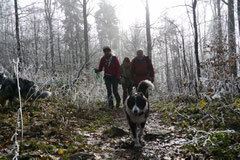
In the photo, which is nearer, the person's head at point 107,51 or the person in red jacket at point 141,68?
the person in red jacket at point 141,68

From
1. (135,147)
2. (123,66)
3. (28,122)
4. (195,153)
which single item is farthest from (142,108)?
(123,66)

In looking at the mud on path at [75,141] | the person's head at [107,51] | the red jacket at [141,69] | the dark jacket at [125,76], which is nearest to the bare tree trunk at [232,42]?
the red jacket at [141,69]

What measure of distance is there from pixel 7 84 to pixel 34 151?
9.88 ft

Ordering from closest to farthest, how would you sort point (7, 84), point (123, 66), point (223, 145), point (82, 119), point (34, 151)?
point (223, 145) < point (34, 151) < point (7, 84) < point (82, 119) < point (123, 66)

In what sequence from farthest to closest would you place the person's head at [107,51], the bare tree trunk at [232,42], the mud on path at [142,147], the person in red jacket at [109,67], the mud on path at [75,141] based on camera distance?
the person in red jacket at [109,67] < the person's head at [107,51] < the bare tree trunk at [232,42] < the mud on path at [142,147] < the mud on path at [75,141]

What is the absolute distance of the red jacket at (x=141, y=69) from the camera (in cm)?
670

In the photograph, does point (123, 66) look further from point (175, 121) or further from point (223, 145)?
point (223, 145)

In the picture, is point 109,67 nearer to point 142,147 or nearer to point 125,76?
point 125,76

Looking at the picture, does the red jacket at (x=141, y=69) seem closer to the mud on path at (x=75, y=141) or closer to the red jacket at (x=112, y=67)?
the red jacket at (x=112, y=67)

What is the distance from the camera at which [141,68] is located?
6.70 metres

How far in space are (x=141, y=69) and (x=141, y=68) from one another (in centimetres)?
4

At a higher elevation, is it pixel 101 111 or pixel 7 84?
pixel 7 84

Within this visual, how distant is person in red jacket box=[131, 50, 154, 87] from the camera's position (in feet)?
21.9

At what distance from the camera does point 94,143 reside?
3.89 m
